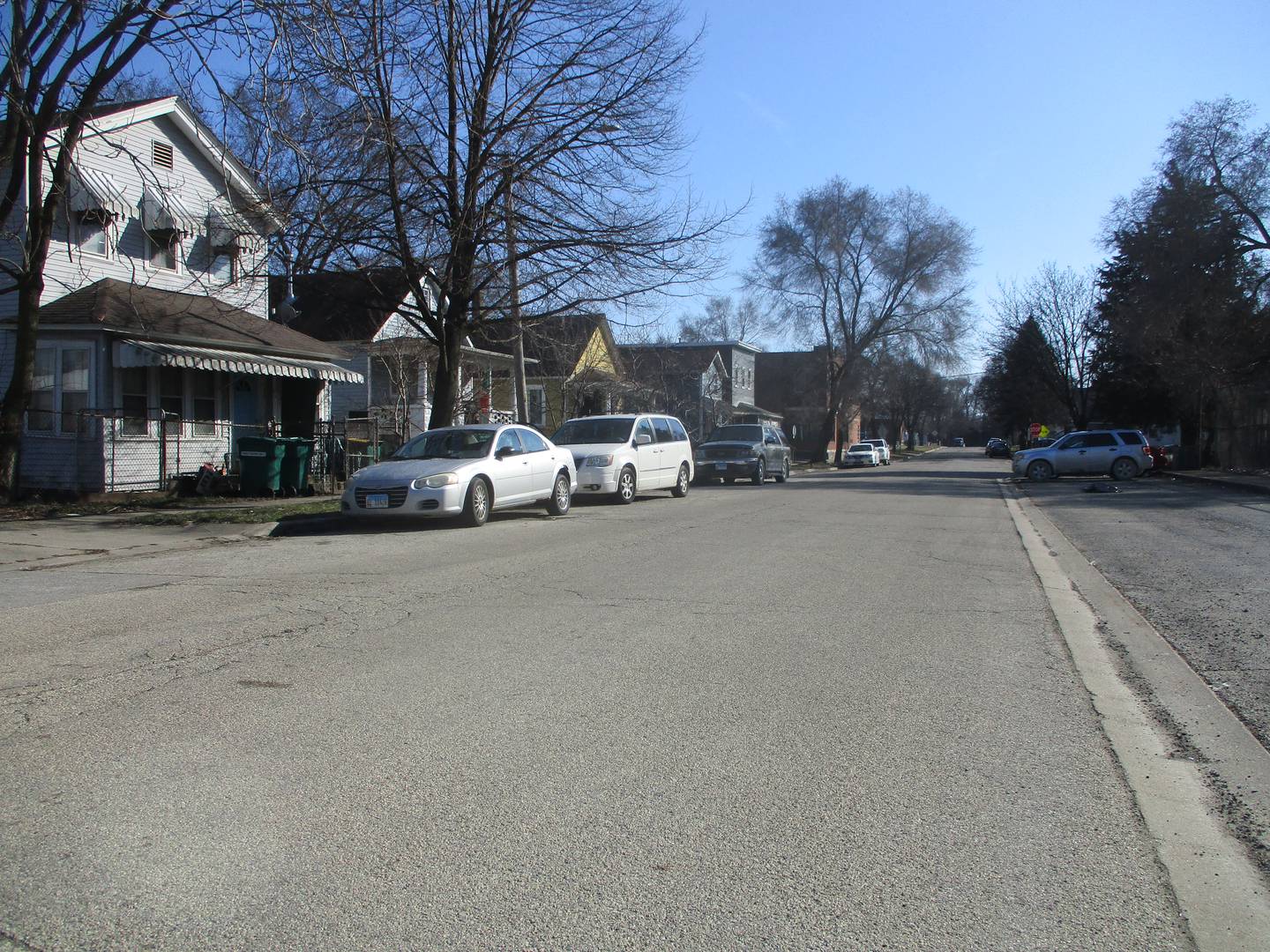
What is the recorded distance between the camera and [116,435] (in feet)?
61.8

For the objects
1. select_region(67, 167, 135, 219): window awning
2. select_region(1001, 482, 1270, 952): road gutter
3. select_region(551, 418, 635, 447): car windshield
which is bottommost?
select_region(1001, 482, 1270, 952): road gutter

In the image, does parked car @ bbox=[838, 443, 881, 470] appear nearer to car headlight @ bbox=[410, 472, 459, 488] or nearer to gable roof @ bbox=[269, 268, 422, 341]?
gable roof @ bbox=[269, 268, 422, 341]

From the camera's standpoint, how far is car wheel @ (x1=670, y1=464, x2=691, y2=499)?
22.6m

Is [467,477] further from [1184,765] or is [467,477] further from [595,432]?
[1184,765]

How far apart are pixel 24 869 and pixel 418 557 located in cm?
796

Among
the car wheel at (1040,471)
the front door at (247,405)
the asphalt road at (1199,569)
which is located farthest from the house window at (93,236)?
the car wheel at (1040,471)

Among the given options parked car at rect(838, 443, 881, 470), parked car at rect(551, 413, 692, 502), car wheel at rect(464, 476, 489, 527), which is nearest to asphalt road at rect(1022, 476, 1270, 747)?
parked car at rect(551, 413, 692, 502)

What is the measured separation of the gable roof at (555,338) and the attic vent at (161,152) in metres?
7.55

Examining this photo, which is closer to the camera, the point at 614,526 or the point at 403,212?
the point at 614,526

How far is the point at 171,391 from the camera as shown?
20359 millimetres

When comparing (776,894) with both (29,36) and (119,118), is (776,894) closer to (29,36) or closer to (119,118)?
(29,36)

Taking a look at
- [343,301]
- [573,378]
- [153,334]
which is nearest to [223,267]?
[153,334]

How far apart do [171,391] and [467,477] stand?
9210 mm

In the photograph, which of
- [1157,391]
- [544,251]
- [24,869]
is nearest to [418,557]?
[24,869]
